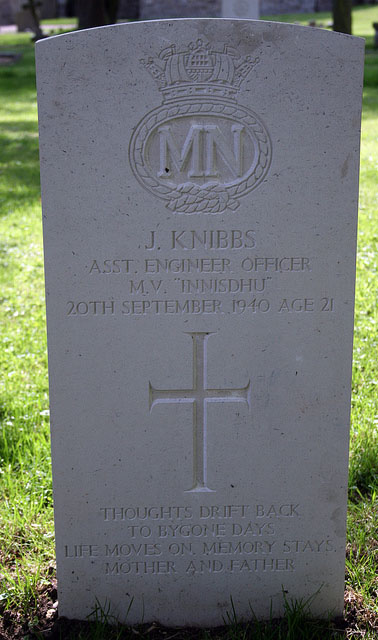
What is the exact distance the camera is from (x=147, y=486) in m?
2.58

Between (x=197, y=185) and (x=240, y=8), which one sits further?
(x=240, y=8)

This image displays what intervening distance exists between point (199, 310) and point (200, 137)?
0.55 m

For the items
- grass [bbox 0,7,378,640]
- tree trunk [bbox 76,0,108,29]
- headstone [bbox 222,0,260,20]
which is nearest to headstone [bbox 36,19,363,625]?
grass [bbox 0,7,378,640]

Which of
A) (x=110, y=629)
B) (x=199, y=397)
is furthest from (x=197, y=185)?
(x=110, y=629)

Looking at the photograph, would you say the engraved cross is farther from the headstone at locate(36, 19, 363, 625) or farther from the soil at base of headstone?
the soil at base of headstone

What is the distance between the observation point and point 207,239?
239 centimetres

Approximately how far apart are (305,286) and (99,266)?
67 centimetres

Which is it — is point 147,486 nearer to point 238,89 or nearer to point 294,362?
point 294,362

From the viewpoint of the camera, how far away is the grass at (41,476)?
2.62m

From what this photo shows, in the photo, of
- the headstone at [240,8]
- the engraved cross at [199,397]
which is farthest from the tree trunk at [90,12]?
the engraved cross at [199,397]

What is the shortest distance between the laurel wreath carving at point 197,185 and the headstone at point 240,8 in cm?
913

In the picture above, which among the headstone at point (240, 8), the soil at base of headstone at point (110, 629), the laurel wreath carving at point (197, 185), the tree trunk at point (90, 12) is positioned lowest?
the soil at base of headstone at point (110, 629)

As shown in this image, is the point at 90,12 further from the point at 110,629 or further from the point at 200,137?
the point at 110,629

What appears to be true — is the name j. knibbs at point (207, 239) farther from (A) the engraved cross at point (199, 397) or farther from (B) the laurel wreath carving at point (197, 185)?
(A) the engraved cross at point (199, 397)
